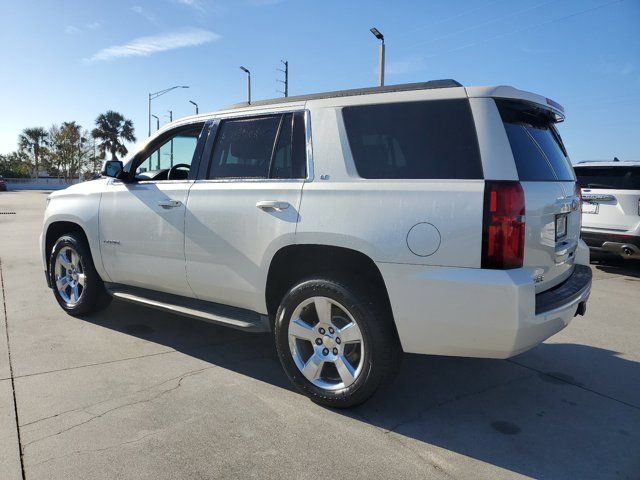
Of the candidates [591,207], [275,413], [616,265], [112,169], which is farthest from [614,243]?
[112,169]

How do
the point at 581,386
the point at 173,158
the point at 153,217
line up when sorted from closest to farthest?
1. the point at 581,386
2. the point at 153,217
3. the point at 173,158

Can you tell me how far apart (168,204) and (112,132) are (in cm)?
6421

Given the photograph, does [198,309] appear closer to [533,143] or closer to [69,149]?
[533,143]

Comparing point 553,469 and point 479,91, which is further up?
point 479,91

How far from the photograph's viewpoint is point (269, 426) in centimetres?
288

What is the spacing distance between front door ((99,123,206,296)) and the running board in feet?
0.24

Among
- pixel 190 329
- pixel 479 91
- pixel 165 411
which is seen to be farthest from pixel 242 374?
pixel 479 91

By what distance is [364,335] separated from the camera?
2.89m

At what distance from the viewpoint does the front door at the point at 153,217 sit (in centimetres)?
389

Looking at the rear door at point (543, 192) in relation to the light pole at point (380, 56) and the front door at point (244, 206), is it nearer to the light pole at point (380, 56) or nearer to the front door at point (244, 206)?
the front door at point (244, 206)

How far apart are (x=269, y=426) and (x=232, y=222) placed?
140 cm

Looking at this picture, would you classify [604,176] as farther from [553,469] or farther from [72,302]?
[72,302]

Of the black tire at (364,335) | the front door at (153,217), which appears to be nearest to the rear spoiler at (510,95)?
the black tire at (364,335)

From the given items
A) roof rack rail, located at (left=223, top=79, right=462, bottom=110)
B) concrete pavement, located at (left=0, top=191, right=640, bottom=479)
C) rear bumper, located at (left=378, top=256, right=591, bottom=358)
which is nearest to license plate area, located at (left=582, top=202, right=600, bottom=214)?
concrete pavement, located at (left=0, top=191, right=640, bottom=479)
